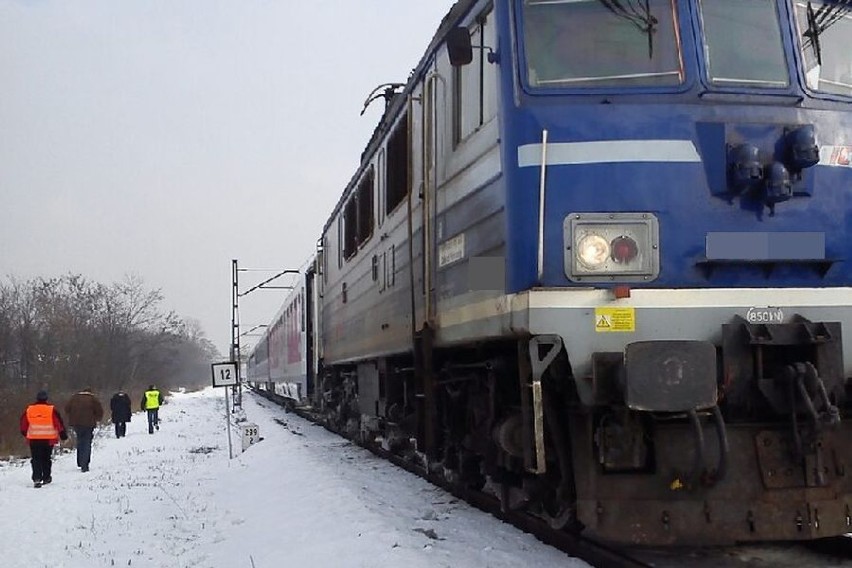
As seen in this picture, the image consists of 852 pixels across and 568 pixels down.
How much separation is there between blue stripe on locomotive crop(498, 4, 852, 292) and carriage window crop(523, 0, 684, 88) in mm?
100

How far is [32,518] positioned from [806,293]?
8937mm

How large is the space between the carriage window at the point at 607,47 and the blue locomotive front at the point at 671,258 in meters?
0.01

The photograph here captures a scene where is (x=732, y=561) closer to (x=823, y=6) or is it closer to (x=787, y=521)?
(x=787, y=521)

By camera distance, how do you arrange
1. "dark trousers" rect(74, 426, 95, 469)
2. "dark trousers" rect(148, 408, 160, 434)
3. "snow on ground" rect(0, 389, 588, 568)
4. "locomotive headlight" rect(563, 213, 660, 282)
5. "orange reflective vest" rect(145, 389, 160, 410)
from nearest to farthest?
"locomotive headlight" rect(563, 213, 660, 282)
"snow on ground" rect(0, 389, 588, 568)
"dark trousers" rect(74, 426, 95, 469)
"dark trousers" rect(148, 408, 160, 434)
"orange reflective vest" rect(145, 389, 160, 410)

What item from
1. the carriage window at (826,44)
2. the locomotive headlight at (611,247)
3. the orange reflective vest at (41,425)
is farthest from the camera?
the orange reflective vest at (41,425)

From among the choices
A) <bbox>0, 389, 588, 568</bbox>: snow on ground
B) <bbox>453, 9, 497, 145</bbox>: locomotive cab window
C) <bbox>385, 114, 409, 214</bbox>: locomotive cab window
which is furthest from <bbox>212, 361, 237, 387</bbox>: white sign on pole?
<bbox>453, 9, 497, 145</bbox>: locomotive cab window

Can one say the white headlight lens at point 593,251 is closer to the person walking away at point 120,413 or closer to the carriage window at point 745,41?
the carriage window at point 745,41

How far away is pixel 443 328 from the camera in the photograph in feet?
23.5

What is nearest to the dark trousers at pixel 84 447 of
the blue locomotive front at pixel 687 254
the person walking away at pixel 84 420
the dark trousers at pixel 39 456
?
the person walking away at pixel 84 420

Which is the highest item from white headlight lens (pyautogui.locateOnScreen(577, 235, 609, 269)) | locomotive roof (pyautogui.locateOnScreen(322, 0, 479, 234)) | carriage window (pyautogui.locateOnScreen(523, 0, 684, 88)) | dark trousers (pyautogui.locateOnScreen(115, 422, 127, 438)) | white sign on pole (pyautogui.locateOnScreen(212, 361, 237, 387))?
locomotive roof (pyautogui.locateOnScreen(322, 0, 479, 234))

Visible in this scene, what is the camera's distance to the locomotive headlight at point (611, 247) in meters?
5.30

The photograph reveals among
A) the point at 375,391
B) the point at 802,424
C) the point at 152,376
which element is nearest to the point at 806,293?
the point at 802,424

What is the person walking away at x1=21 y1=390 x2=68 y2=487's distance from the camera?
14031mm

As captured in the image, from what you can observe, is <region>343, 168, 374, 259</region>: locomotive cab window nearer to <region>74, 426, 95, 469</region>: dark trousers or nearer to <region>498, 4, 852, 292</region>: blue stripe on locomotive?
<region>498, 4, 852, 292</region>: blue stripe on locomotive
